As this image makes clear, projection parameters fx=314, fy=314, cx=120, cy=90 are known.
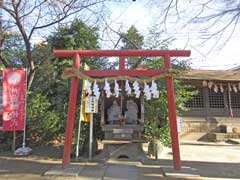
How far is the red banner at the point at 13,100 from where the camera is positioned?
12195 millimetres

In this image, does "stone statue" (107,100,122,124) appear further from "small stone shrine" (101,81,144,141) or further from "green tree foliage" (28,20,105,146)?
"green tree foliage" (28,20,105,146)

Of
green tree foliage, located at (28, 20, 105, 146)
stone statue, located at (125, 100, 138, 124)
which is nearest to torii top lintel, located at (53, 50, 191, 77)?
green tree foliage, located at (28, 20, 105, 146)

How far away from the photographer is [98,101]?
12.5 m

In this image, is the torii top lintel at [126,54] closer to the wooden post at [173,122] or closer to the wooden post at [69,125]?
the wooden post at [173,122]

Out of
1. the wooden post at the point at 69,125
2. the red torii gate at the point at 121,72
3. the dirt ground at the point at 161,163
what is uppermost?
the red torii gate at the point at 121,72

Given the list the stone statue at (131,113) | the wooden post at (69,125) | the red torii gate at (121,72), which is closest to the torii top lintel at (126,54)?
the red torii gate at (121,72)

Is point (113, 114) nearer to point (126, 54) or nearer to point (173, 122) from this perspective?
point (126, 54)

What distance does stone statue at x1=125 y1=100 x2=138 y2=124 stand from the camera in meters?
12.4

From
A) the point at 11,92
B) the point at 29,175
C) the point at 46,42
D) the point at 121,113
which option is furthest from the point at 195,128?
the point at 29,175

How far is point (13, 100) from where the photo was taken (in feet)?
40.5

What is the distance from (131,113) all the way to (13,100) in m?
4.68

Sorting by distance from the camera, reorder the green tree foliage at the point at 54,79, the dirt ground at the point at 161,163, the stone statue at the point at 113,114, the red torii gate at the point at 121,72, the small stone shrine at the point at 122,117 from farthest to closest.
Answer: the green tree foliage at the point at 54,79, the stone statue at the point at 113,114, the small stone shrine at the point at 122,117, the red torii gate at the point at 121,72, the dirt ground at the point at 161,163

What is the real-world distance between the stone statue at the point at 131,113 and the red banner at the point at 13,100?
4.14 m

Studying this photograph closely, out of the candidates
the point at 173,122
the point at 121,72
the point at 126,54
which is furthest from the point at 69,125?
the point at 173,122
